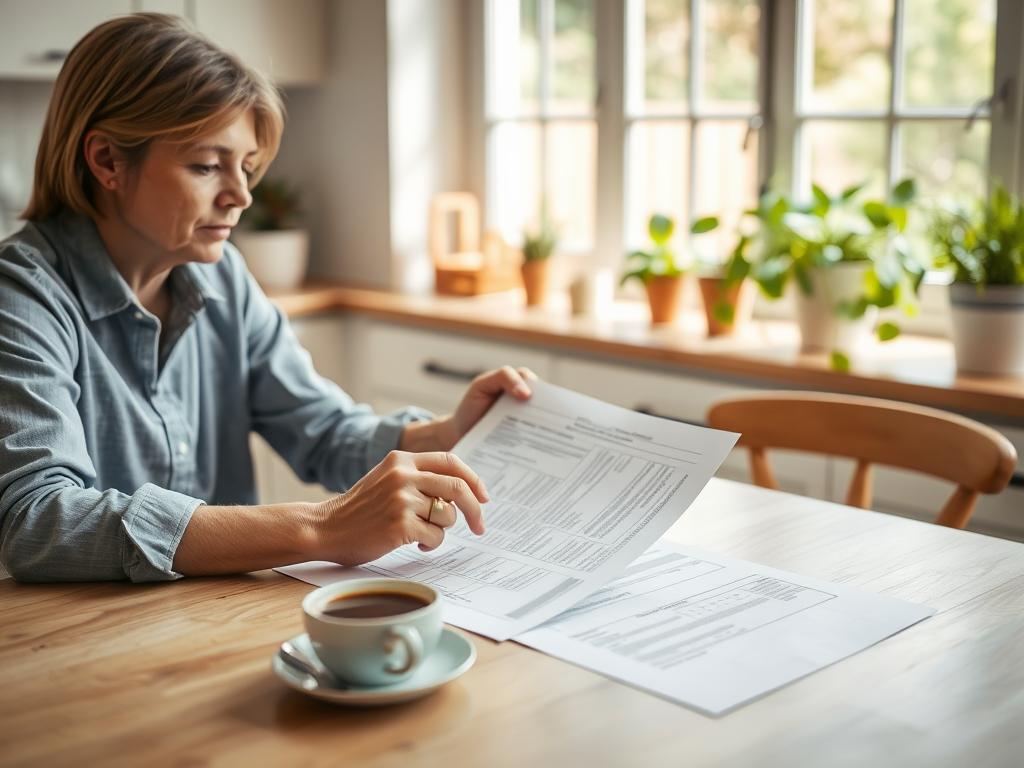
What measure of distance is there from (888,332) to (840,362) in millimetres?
152

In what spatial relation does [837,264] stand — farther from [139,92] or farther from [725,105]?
[139,92]

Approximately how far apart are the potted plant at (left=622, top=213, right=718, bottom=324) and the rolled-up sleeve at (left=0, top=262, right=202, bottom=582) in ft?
4.82

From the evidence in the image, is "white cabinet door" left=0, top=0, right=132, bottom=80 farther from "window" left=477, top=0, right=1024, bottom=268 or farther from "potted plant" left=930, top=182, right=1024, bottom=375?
"potted plant" left=930, top=182, right=1024, bottom=375

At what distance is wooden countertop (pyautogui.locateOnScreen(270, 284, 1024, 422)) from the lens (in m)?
1.85

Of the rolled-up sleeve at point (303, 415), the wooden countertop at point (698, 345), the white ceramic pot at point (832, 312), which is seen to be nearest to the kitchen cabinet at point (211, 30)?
the wooden countertop at point (698, 345)

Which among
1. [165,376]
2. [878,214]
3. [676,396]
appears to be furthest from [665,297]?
[165,376]

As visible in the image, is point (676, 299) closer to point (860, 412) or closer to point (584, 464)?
point (860, 412)

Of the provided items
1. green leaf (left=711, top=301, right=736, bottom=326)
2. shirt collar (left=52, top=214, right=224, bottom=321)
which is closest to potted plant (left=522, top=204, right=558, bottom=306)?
green leaf (left=711, top=301, right=736, bottom=326)

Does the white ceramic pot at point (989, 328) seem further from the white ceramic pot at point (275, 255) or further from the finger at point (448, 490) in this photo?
the white ceramic pot at point (275, 255)

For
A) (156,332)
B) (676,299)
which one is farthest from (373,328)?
(156,332)

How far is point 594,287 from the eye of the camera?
8.43ft

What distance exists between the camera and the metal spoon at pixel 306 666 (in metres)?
0.81

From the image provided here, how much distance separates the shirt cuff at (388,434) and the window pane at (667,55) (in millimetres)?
1486

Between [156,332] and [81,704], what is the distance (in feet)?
2.34
